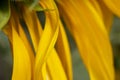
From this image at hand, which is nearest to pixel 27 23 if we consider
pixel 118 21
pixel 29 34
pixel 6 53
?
pixel 29 34

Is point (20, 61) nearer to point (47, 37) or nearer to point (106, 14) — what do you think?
point (47, 37)

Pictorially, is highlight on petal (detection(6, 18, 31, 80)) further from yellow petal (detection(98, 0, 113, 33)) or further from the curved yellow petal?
yellow petal (detection(98, 0, 113, 33))

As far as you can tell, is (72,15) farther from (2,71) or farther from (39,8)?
(2,71)

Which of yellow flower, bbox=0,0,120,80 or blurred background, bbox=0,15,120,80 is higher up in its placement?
yellow flower, bbox=0,0,120,80

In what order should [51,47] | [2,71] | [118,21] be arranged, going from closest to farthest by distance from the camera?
[51,47] → [2,71] → [118,21]

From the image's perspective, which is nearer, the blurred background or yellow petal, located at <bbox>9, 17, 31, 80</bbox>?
yellow petal, located at <bbox>9, 17, 31, 80</bbox>

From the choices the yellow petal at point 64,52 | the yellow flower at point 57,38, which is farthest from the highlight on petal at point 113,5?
the yellow petal at point 64,52

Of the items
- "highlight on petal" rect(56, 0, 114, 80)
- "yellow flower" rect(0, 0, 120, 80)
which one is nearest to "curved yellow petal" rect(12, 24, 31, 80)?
"yellow flower" rect(0, 0, 120, 80)

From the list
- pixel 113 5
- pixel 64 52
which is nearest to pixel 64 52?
pixel 64 52
